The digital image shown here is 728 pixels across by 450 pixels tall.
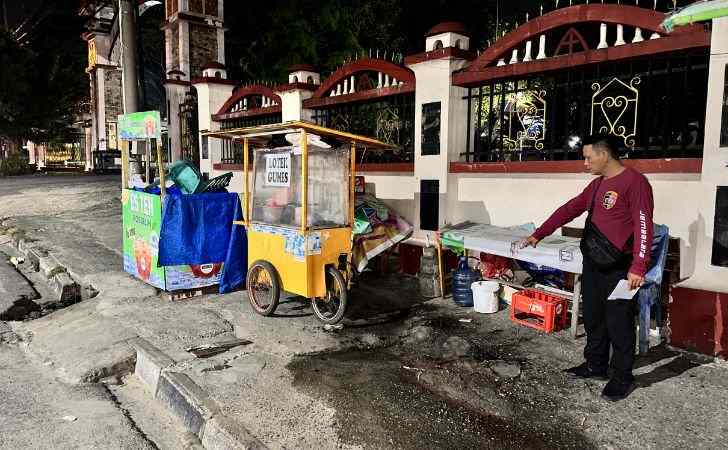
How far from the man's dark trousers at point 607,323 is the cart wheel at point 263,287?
125 inches

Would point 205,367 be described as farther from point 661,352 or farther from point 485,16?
point 485,16

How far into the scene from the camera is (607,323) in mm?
3785

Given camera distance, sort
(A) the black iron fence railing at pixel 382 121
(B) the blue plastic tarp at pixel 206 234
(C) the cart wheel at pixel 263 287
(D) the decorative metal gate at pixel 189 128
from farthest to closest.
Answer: (D) the decorative metal gate at pixel 189 128 < (A) the black iron fence railing at pixel 382 121 < (B) the blue plastic tarp at pixel 206 234 < (C) the cart wheel at pixel 263 287

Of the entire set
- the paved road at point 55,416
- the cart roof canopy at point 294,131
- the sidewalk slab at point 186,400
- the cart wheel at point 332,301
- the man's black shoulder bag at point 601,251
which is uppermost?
the cart roof canopy at point 294,131

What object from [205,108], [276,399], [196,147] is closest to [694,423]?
[276,399]

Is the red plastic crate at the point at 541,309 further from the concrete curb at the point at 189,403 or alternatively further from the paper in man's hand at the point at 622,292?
the concrete curb at the point at 189,403

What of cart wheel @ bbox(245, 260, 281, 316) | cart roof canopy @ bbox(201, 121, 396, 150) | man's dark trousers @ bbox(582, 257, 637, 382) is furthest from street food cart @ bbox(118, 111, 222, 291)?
man's dark trousers @ bbox(582, 257, 637, 382)

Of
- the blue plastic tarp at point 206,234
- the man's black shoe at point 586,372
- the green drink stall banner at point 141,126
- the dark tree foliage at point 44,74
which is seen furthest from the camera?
the dark tree foliage at point 44,74

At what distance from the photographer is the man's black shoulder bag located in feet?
12.2

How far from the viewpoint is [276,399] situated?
12.4 ft

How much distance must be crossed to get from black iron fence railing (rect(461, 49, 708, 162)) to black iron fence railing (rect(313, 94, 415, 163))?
1169mm

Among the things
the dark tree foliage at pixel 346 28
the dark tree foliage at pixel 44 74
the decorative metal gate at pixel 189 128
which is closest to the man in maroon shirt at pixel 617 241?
the decorative metal gate at pixel 189 128

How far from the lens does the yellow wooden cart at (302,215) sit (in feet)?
17.7

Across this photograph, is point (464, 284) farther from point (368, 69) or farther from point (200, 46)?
point (200, 46)
